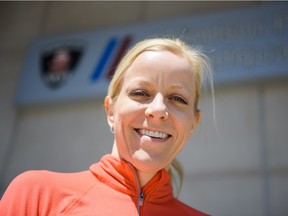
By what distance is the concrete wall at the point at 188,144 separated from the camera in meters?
2.16

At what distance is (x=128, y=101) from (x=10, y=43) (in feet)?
7.31

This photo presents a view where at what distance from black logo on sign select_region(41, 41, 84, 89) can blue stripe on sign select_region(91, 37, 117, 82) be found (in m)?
0.18

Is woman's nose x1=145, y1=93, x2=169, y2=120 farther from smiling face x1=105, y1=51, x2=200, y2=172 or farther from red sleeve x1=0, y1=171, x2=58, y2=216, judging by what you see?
red sleeve x1=0, y1=171, x2=58, y2=216

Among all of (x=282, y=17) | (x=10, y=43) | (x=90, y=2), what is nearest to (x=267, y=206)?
(x=282, y=17)

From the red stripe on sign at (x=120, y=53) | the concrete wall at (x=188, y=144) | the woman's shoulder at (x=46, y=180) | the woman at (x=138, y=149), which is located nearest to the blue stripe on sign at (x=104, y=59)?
the red stripe on sign at (x=120, y=53)

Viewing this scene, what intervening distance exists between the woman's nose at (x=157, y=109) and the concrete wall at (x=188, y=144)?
45.8 inches

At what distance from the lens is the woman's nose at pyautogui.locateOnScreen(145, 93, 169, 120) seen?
1.11 m

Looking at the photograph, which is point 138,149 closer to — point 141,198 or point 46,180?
point 141,198

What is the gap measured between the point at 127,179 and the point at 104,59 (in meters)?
1.64

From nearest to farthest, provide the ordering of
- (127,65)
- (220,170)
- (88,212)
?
1. (88,212)
2. (127,65)
3. (220,170)

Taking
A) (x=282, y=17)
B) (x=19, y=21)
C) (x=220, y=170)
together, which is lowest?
(x=220, y=170)

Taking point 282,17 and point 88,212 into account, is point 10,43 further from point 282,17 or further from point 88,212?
point 88,212

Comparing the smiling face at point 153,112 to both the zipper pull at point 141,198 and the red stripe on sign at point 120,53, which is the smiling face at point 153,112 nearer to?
the zipper pull at point 141,198

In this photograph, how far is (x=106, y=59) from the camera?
2.71 metres
